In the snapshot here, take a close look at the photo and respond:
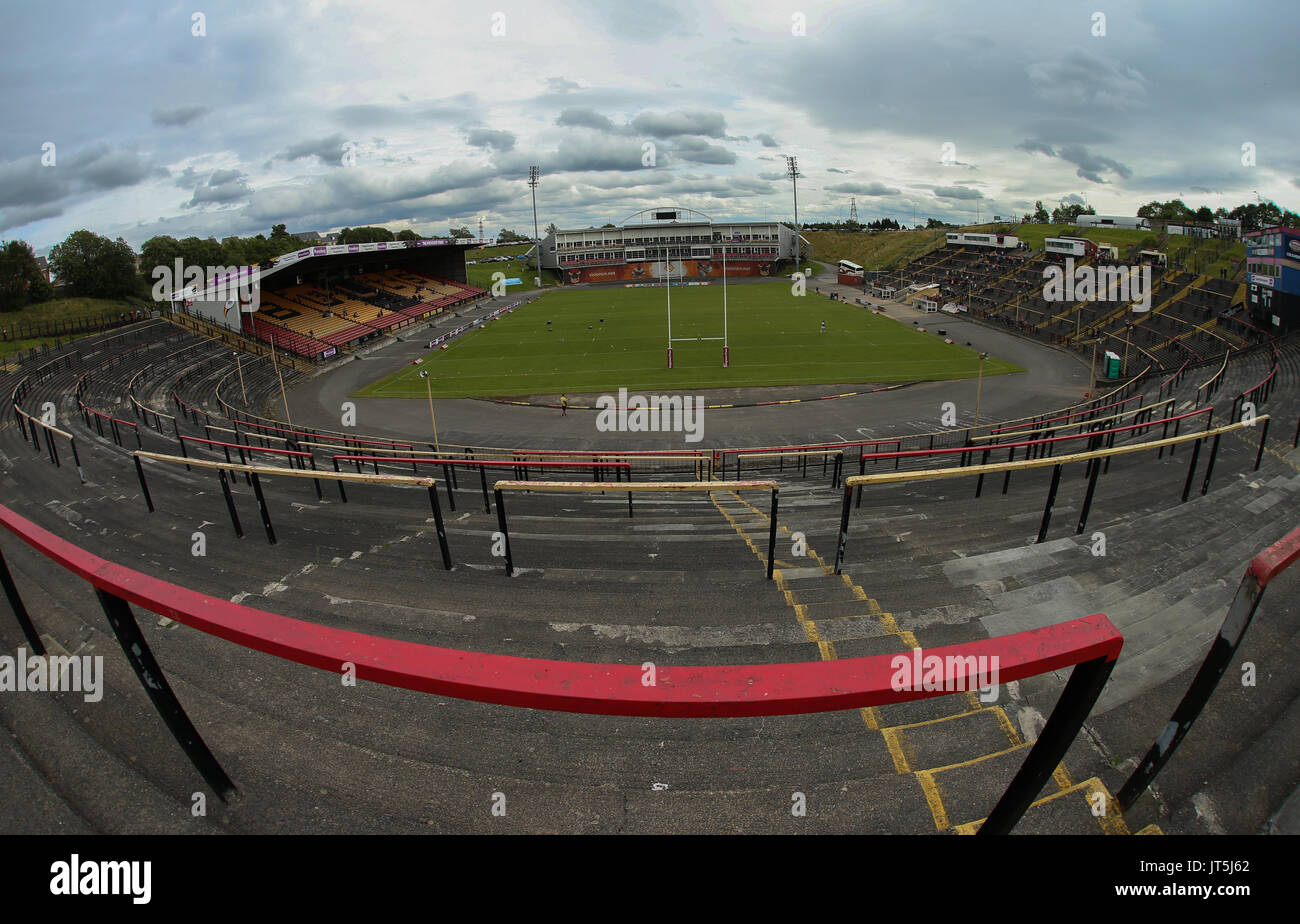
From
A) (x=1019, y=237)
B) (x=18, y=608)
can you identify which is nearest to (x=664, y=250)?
(x=1019, y=237)

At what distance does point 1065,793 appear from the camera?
14.6 ft

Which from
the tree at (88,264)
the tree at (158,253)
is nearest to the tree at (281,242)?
the tree at (158,253)

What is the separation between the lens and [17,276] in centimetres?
5247

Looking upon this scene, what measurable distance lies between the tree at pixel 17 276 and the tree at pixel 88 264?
421 centimetres

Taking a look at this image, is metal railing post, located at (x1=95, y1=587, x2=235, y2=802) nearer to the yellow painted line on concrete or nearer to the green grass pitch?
the yellow painted line on concrete

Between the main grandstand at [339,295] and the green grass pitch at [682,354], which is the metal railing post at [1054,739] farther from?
the main grandstand at [339,295]

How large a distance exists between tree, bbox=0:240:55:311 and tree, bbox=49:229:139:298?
4.21 m

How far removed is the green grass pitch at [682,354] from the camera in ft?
137

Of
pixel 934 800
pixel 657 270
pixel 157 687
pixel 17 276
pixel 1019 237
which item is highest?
pixel 1019 237

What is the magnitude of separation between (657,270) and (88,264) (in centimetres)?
8608

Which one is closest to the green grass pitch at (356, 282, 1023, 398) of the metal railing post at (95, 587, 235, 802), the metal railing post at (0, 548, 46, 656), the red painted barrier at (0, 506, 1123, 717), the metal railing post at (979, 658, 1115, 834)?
the metal railing post at (0, 548, 46, 656)

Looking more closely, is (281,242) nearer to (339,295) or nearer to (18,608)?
(339,295)
